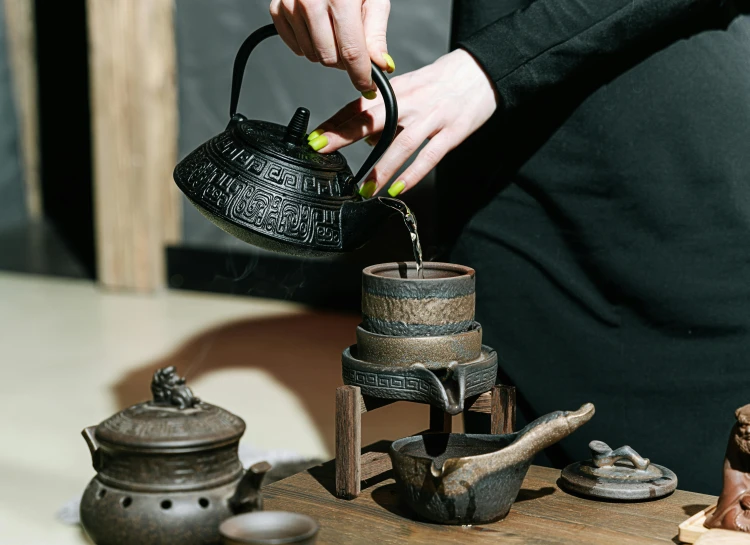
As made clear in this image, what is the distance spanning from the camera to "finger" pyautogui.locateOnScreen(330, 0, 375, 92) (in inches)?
64.0

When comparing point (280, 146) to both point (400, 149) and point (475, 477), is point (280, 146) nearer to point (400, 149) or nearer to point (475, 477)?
point (400, 149)

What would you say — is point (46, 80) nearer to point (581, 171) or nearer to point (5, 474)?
point (5, 474)

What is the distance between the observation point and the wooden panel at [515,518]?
146cm

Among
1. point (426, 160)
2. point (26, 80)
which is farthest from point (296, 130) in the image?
point (26, 80)

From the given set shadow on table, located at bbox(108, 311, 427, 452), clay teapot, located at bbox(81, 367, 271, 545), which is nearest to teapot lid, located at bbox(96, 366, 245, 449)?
clay teapot, located at bbox(81, 367, 271, 545)

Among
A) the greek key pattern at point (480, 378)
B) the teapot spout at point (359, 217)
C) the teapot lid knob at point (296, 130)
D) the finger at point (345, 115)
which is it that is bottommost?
the greek key pattern at point (480, 378)

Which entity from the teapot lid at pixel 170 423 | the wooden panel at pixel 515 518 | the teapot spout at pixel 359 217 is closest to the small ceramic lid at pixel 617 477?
the wooden panel at pixel 515 518

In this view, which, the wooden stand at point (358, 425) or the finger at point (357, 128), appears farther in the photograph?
the finger at point (357, 128)

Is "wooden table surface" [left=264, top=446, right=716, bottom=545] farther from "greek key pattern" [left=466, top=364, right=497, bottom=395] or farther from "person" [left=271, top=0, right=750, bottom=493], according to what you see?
"person" [left=271, top=0, right=750, bottom=493]

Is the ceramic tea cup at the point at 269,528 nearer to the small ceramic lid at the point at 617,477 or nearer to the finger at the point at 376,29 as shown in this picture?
the small ceramic lid at the point at 617,477

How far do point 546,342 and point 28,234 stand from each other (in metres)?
4.23

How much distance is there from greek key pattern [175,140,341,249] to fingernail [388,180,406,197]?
106 millimetres

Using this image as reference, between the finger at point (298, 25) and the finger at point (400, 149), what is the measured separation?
0.21 metres

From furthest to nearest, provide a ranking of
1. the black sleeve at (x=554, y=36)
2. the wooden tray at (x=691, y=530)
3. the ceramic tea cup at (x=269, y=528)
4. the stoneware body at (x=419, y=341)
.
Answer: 1. the black sleeve at (x=554, y=36)
2. the stoneware body at (x=419, y=341)
3. the wooden tray at (x=691, y=530)
4. the ceramic tea cup at (x=269, y=528)
